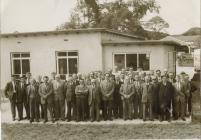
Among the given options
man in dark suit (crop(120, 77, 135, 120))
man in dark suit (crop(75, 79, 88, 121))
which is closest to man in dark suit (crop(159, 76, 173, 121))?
man in dark suit (crop(120, 77, 135, 120))

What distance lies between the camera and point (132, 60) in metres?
11.2

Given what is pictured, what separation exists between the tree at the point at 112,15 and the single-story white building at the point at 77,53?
4.17ft

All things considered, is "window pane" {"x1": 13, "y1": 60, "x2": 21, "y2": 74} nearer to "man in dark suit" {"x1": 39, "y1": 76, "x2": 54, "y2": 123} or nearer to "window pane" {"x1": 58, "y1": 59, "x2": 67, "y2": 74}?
"window pane" {"x1": 58, "y1": 59, "x2": 67, "y2": 74}

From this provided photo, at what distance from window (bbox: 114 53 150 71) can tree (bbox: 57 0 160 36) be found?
1907 mm

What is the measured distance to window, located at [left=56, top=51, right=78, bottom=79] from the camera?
38.3 ft

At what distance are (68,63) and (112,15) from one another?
4.07 metres

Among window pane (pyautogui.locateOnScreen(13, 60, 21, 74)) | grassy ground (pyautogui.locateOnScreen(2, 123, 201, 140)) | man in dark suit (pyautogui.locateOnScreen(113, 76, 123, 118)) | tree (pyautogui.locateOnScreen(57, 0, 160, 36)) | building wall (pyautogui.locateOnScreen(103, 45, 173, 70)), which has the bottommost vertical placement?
grassy ground (pyautogui.locateOnScreen(2, 123, 201, 140))

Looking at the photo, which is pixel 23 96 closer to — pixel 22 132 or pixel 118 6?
pixel 22 132

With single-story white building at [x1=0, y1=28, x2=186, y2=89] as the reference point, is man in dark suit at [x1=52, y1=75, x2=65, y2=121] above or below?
below

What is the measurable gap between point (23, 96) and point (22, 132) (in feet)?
4.25

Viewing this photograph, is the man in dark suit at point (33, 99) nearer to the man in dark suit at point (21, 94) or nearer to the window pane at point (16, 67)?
the man in dark suit at point (21, 94)

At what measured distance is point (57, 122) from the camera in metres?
7.62

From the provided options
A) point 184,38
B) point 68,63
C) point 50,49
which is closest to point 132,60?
point 68,63

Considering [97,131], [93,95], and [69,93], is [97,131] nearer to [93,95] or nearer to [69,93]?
[93,95]
